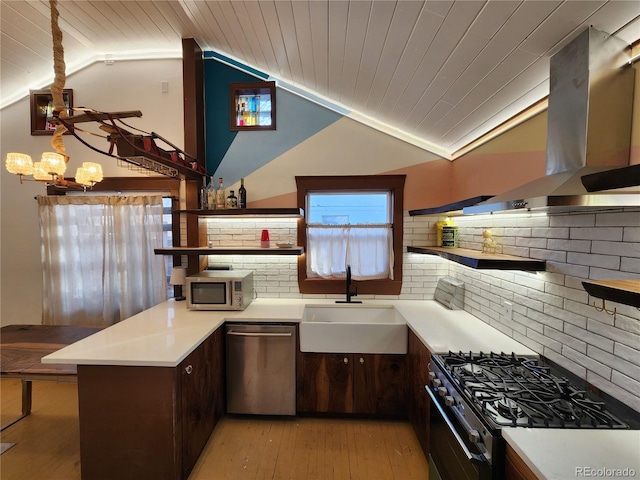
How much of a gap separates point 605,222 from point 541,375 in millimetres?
802

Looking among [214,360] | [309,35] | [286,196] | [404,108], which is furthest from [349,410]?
[309,35]

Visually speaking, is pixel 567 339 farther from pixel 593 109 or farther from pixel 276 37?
pixel 276 37

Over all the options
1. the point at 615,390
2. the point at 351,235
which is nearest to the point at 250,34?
the point at 351,235

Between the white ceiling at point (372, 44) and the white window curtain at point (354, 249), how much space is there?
42.1 inches

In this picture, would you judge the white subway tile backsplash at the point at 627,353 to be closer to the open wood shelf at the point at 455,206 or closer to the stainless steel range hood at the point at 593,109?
the stainless steel range hood at the point at 593,109

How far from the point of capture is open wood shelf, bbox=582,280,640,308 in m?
0.70

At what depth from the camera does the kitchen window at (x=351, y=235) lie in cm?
289

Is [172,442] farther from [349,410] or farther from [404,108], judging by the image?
[404,108]

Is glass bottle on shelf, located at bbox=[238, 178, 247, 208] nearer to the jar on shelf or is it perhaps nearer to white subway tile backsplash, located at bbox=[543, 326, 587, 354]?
the jar on shelf

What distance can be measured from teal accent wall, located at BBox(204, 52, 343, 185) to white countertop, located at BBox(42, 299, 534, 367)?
1.43 m

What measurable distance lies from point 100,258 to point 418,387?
3316mm

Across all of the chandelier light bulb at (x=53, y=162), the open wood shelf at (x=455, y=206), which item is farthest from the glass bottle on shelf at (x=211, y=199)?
the open wood shelf at (x=455, y=206)

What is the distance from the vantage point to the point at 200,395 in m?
1.93

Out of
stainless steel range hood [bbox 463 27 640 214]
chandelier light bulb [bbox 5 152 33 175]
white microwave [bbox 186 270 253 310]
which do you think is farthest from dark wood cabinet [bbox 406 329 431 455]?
chandelier light bulb [bbox 5 152 33 175]
